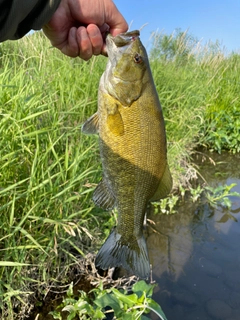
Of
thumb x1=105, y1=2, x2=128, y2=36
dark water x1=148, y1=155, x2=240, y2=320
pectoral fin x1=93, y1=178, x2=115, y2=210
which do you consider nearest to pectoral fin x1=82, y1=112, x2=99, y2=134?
pectoral fin x1=93, y1=178, x2=115, y2=210

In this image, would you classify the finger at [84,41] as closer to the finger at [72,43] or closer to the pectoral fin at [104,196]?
the finger at [72,43]

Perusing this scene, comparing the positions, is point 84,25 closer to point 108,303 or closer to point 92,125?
point 92,125

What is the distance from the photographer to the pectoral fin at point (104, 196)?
1.75 m

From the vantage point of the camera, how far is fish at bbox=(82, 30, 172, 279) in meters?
1.57

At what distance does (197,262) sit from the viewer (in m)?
3.53

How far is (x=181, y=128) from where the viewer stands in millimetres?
5359

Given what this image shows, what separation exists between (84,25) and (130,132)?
31.4 inches

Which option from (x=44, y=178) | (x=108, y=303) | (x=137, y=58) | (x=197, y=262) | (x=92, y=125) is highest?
(x=137, y=58)

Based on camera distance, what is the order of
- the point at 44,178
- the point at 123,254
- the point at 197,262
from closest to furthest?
the point at 123,254 → the point at 44,178 → the point at 197,262

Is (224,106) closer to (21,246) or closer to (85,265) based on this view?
(85,265)

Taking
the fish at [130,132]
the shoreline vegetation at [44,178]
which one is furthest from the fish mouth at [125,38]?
the shoreline vegetation at [44,178]

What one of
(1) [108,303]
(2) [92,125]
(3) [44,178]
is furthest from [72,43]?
(1) [108,303]

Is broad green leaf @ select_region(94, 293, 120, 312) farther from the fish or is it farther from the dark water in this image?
the dark water

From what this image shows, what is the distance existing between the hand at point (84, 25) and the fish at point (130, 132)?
0.22 m
